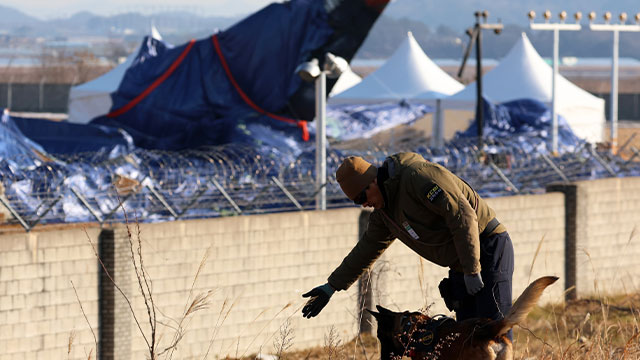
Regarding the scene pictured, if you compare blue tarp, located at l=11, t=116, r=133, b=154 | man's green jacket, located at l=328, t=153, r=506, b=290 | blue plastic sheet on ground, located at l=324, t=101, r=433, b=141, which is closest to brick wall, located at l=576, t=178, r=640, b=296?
blue tarp, located at l=11, t=116, r=133, b=154

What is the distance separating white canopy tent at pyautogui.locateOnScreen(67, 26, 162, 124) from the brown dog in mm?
27193

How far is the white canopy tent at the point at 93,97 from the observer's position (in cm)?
3197

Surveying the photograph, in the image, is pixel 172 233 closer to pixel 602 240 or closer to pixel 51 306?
pixel 51 306

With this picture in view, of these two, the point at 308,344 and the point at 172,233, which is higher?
the point at 172,233

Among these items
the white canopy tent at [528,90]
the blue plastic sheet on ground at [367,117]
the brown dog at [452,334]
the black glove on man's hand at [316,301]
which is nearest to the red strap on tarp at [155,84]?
the blue plastic sheet on ground at [367,117]

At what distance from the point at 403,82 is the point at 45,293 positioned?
21.8m

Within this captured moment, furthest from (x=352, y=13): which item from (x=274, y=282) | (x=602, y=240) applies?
(x=274, y=282)

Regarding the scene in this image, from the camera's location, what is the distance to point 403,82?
30969 millimetres

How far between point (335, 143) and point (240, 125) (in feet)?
9.74

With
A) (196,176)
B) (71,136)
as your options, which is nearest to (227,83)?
(71,136)

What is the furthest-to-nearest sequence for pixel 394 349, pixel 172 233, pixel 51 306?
pixel 172 233 → pixel 51 306 → pixel 394 349

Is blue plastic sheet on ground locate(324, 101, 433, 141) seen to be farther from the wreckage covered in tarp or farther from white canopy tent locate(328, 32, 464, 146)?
the wreckage covered in tarp

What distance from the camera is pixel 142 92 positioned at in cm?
2584

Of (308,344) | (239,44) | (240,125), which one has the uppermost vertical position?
(239,44)
